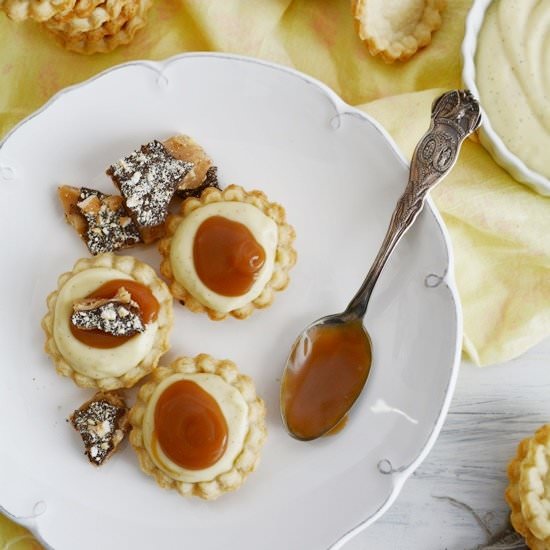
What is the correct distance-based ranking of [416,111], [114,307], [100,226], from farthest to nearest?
1. [416,111]
2. [100,226]
3. [114,307]

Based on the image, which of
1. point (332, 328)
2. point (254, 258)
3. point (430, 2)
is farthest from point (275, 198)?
point (430, 2)

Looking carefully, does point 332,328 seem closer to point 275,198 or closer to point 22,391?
point 275,198

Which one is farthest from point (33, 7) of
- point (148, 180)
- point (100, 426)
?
point (100, 426)

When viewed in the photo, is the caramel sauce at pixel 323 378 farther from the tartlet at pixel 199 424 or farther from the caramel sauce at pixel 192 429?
the caramel sauce at pixel 192 429

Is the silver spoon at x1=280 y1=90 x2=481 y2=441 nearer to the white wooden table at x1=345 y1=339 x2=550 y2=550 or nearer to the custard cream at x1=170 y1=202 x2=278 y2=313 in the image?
the custard cream at x1=170 y1=202 x2=278 y2=313

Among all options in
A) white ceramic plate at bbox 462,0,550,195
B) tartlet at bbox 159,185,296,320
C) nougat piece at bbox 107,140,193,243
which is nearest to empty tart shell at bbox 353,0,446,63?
white ceramic plate at bbox 462,0,550,195

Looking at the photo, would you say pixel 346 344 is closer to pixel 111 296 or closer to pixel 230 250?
pixel 230 250

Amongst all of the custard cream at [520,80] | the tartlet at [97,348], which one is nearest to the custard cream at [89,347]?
the tartlet at [97,348]
